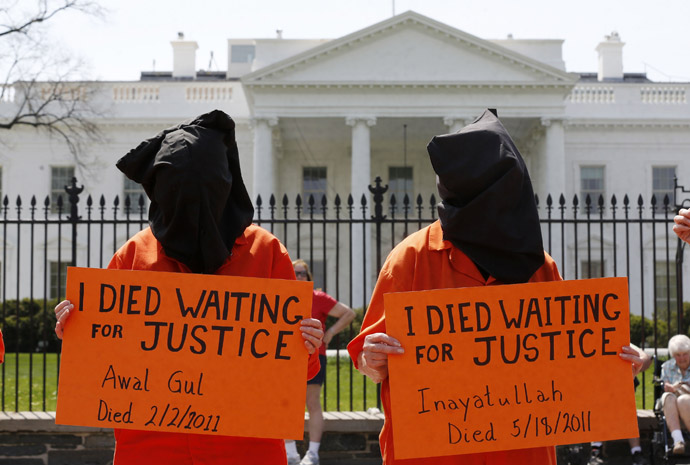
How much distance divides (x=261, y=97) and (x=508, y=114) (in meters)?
9.24

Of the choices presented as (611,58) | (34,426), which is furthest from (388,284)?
(611,58)

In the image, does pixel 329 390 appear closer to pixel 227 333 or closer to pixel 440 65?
pixel 227 333

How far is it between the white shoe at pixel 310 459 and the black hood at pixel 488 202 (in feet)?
15.0

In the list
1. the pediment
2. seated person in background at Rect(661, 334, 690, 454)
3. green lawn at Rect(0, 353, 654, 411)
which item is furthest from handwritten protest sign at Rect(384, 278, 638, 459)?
the pediment

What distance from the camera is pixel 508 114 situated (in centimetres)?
2914

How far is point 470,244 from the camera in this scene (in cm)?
259

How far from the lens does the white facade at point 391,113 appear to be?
29125 mm

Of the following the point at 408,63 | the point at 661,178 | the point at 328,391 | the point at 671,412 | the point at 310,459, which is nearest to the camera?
the point at 671,412

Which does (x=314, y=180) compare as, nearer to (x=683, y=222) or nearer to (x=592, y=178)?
(x=592, y=178)

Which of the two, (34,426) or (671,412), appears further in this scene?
(34,426)

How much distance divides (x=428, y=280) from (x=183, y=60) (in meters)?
36.7

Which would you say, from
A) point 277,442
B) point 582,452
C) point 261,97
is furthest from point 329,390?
point 261,97

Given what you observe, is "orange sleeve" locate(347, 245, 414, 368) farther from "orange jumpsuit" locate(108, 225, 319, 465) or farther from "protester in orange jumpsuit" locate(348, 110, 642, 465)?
"orange jumpsuit" locate(108, 225, 319, 465)

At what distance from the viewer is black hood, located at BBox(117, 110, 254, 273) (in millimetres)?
2693
